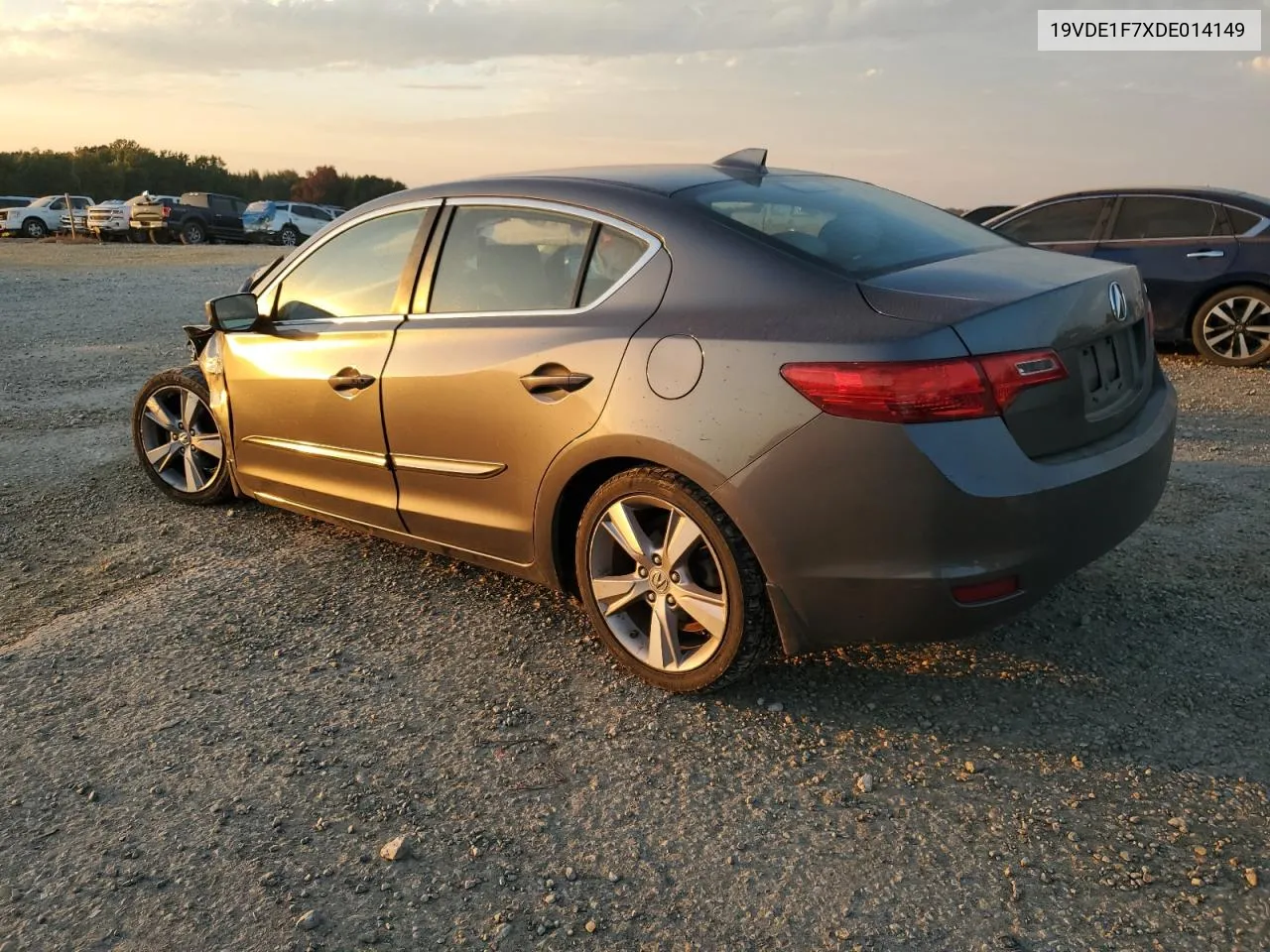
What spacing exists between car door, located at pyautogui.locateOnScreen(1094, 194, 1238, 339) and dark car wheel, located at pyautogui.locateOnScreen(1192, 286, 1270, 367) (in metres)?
0.13

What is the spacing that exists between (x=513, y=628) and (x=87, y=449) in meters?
4.08

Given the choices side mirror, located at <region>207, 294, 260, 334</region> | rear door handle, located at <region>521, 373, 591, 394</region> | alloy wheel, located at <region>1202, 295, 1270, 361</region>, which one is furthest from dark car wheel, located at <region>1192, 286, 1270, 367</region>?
side mirror, located at <region>207, 294, 260, 334</region>

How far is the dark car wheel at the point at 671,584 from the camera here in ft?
9.90

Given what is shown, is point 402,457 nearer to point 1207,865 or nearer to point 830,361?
point 830,361

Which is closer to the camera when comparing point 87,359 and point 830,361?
point 830,361

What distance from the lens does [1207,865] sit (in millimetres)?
2416

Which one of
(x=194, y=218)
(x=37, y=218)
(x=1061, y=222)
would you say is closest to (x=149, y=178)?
(x=37, y=218)

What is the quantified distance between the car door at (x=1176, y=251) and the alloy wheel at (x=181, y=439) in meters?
7.20

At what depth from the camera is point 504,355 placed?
3473 mm

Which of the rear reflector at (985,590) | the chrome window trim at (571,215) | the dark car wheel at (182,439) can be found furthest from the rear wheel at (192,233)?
the rear reflector at (985,590)

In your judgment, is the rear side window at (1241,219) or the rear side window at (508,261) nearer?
the rear side window at (508,261)

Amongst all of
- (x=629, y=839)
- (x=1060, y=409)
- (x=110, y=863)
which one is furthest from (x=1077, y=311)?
(x=110, y=863)

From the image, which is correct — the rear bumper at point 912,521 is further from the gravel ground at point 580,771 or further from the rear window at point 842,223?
the rear window at point 842,223

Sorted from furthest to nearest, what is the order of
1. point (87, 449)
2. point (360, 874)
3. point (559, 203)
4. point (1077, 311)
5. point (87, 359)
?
1. point (87, 359)
2. point (87, 449)
3. point (559, 203)
4. point (1077, 311)
5. point (360, 874)
